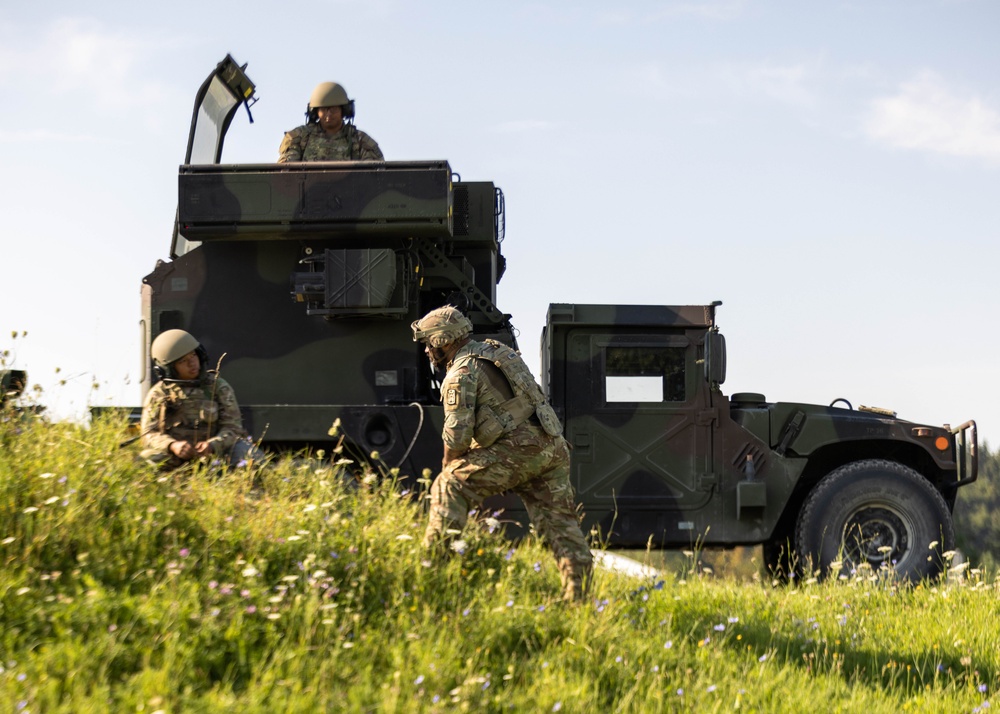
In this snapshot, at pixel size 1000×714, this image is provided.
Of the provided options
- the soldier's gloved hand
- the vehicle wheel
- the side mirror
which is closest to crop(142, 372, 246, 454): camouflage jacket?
the soldier's gloved hand

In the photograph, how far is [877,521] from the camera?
8477 mm

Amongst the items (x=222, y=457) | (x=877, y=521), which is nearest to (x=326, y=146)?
(x=222, y=457)

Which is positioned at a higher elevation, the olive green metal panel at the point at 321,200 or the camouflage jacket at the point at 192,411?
the olive green metal panel at the point at 321,200

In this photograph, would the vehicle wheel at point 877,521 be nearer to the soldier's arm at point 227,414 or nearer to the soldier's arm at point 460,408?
the soldier's arm at point 460,408

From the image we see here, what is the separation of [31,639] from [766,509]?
18.2 feet

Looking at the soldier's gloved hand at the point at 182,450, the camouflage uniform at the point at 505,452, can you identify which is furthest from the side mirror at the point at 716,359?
the soldier's gloved hand at the point at 182,450

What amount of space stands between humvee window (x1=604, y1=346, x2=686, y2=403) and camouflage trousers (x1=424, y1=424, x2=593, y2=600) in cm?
240

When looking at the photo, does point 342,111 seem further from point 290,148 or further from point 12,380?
point 12,380

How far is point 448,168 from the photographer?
27.2ft

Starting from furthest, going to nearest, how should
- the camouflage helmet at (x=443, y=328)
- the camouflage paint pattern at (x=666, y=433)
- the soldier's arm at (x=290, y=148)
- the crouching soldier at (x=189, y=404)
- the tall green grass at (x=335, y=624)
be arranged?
1. the soldier's arm at (x=290, y=148)
2. the camouflage paint pattern at (x=666, y=433)
3. the crouching soldier at (x=189, y=404)
4. the camouflage helmet at (x=443, y=328)
5. the tall green grass at (x=335, y=624)

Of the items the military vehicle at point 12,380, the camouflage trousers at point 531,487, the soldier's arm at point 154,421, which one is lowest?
the camouflage trousers at point 531,487

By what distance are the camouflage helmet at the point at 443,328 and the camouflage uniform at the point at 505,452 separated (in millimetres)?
99

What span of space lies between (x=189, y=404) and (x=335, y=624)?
2.81 meters

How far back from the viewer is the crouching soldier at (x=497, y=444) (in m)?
5.79
